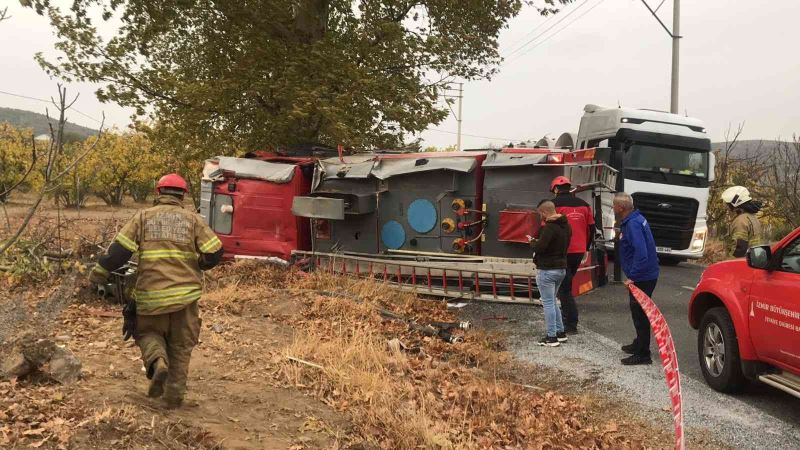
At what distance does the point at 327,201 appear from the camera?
31.7 ft

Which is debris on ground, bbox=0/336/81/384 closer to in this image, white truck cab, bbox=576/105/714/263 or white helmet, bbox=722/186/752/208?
white helmet, bbox=722/186/752/208

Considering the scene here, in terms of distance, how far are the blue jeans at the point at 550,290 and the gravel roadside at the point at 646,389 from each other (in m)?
0.28

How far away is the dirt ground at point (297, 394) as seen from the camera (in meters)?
3.74

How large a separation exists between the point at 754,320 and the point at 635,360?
1.47 m

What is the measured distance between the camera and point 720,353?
17.7 ft

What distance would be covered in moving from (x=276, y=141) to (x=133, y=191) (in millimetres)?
27104

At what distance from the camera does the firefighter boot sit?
4.08 m

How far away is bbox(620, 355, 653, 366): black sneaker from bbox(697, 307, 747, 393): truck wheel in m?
0.58

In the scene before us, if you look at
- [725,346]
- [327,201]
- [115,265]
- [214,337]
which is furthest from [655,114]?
[115,265]

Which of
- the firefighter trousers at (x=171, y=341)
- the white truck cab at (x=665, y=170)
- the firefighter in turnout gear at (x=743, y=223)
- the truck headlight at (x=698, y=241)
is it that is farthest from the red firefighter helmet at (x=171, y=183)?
the truck headlight at (x=698, y=241)

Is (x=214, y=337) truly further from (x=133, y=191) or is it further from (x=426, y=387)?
(x=133, y=191)

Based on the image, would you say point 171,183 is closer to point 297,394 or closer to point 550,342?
point 297,394

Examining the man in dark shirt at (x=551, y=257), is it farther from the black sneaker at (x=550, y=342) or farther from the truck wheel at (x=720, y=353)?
the truck wheel at (x=720, y=353)

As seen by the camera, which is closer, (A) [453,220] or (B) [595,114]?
(A) [453,220]
